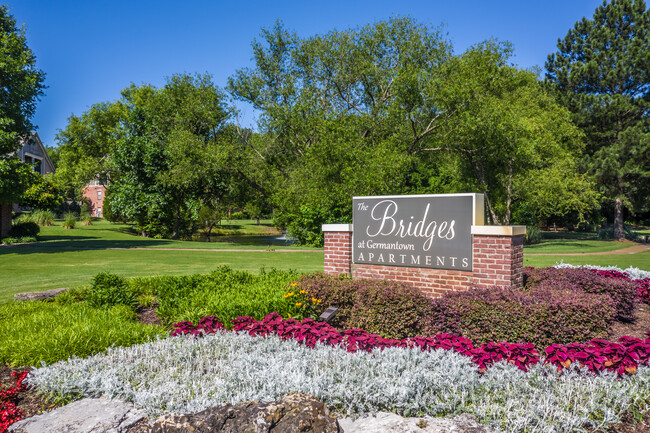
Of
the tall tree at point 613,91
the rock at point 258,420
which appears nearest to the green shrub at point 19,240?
the rock at point 258,420

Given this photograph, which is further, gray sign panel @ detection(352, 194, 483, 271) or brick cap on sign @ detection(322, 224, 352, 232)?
brick cap on sign @ detection(322, 224, 352, 232)

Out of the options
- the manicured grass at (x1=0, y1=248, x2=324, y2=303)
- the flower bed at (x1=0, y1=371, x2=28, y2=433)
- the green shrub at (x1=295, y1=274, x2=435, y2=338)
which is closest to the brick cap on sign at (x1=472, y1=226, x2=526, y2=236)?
the green shrub at (x1=295, y1=274, x2=435, y2=338)

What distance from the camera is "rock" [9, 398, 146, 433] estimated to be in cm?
293

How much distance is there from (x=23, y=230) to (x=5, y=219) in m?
1.14

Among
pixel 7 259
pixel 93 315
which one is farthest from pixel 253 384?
pixel 7 259

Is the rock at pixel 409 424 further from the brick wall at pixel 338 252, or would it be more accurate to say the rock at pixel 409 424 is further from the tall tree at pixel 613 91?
the tall tree at pixel 613 91

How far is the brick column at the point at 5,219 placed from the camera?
2368 centimetres

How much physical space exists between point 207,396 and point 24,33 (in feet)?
80.5

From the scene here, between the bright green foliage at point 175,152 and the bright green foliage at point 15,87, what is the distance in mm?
7266

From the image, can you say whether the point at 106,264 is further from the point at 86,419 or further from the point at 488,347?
the point at 488,347

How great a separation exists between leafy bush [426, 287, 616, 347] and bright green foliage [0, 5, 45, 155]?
18.8m

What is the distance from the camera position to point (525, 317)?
5465 millimetres

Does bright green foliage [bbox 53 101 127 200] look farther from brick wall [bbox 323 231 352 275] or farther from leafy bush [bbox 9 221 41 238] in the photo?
brick wall [bbox 323 231 352 275]

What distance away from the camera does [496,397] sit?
10.6 ft
